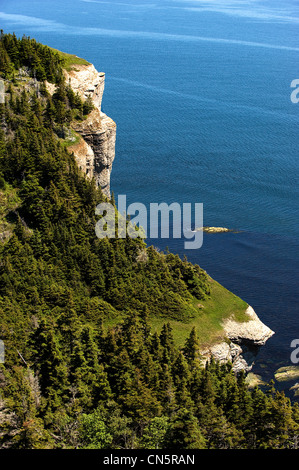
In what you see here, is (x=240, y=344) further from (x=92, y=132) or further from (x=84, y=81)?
(x=84, y=81)

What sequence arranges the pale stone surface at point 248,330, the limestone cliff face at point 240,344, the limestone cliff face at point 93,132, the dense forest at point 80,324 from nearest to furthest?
1. the dense forest at point 80,324
2. the limestone cliff face at point 240,344
3. the pale stone surface at point 248,330
4. the limestone cliff face at point 93,132

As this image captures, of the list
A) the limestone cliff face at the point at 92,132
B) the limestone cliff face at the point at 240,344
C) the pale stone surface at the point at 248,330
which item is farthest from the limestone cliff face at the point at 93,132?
the limestone cliff face at the point at 240,344

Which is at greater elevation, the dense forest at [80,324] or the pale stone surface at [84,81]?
the pale stone surface at [84,81]

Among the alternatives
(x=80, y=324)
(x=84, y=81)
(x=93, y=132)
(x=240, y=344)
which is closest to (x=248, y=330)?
(x=240, y=344)

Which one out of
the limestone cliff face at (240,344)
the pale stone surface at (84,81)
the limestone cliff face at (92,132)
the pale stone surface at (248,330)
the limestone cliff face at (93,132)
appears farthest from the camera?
the pale stone surface at (84,81)

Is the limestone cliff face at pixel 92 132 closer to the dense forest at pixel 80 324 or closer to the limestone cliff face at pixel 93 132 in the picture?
the limestone cliff face at pixel 93 132

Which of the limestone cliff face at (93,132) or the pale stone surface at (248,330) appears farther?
the limestone cliff face at (93,132)

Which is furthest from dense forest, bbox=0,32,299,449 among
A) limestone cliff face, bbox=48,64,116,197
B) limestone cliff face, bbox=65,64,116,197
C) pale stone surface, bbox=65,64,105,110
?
pale stone surface, bbox=65,64,105,110
